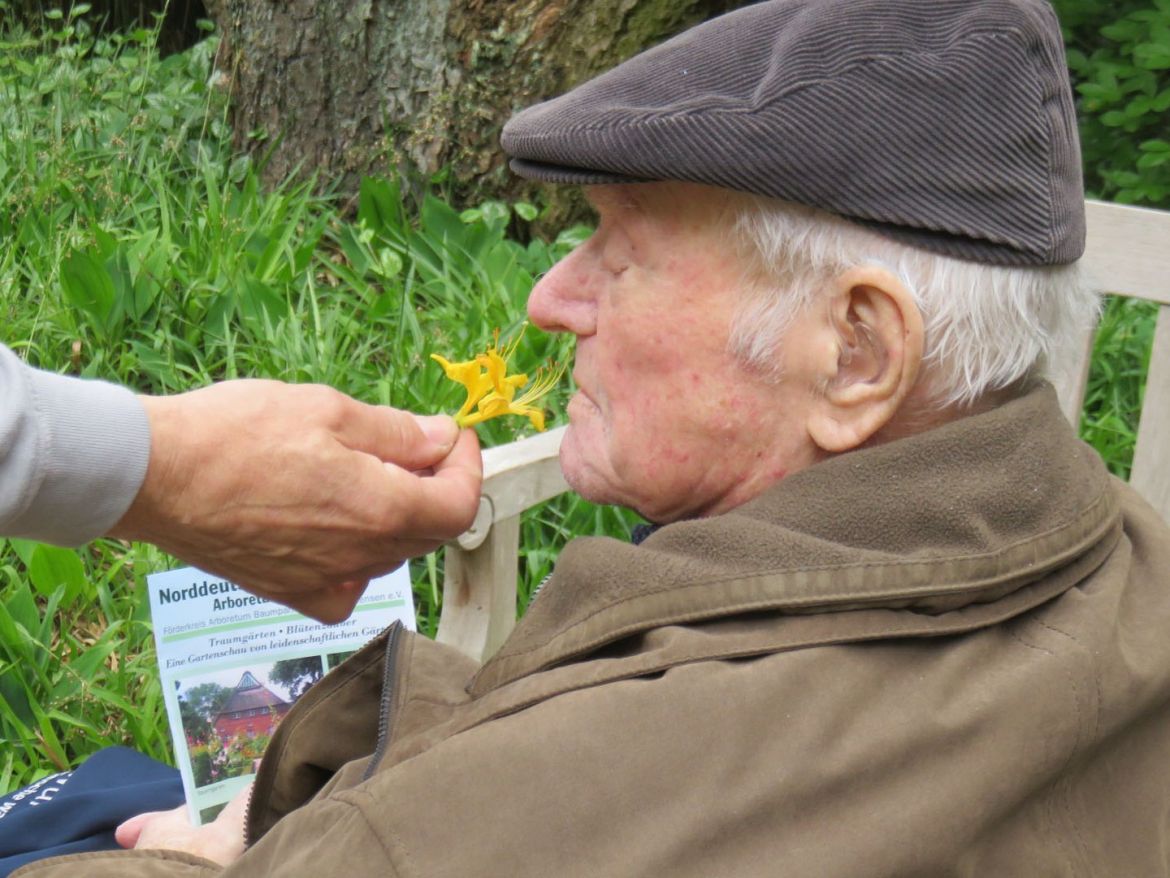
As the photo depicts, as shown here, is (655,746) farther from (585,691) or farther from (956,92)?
(956,92)

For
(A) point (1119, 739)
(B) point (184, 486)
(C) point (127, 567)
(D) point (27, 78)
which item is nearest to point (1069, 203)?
(A) point (1119, 739)

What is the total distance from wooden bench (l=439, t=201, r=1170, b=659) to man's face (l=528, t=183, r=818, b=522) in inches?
20.0

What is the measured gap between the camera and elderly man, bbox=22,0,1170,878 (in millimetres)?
1250

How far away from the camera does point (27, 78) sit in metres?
4.52

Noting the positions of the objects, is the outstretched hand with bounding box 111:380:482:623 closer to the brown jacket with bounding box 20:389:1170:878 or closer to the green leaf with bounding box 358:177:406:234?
the brown jacket with bounding box 20:389:1170:878

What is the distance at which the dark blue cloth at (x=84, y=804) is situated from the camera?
76.0 inches

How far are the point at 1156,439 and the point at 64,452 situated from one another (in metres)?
1.79

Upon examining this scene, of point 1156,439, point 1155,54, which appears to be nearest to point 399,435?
point 1156,439

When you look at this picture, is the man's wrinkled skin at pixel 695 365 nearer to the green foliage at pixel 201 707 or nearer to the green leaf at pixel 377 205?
the green foliage at pixel 201 707

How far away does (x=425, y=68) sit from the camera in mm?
3912

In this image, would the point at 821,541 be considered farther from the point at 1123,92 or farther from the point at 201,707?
the point at 1123,92

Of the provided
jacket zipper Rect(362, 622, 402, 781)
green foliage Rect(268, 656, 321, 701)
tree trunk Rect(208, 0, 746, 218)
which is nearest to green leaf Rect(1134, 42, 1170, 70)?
tree trunk Rect(208, 0, 746, 218)

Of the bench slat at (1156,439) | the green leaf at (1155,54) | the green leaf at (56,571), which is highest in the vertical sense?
the green leaf at (1155,54)

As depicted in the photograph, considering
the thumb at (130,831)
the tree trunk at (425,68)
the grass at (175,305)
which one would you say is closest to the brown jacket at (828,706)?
the thumb at (130,831)
